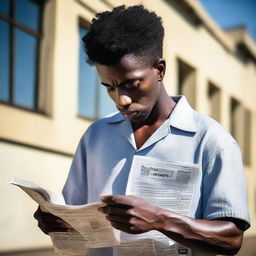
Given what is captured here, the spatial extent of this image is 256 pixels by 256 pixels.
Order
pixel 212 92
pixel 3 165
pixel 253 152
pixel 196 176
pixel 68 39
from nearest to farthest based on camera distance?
pixel 196 176, pixel 3 165, pixel 68 39, pixel 212 92, pixel 253 152

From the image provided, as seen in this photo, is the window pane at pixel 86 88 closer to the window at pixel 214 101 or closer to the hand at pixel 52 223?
the window at pixel 214 101

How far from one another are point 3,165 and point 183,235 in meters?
4.33

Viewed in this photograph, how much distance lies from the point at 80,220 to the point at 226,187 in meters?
0.50

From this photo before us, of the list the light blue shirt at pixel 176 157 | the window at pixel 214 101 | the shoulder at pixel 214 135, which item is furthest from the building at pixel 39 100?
the shoulder at pixel 214 135

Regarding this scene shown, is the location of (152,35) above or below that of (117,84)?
above

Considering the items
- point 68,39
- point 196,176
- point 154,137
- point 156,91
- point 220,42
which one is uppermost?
point 220,42

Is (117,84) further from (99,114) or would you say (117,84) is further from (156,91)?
(99,114)

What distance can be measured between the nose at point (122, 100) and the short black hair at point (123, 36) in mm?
110

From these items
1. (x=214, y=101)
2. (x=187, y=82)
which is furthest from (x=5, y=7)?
(x=214, y=101)

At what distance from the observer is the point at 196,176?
1965 mm

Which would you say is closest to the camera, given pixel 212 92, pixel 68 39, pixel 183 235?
pixel 183 235

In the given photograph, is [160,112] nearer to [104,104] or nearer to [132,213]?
[132,213]

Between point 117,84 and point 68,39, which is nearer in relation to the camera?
point 117,84

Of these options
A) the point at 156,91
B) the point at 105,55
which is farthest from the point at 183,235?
the point at 105,55
